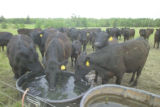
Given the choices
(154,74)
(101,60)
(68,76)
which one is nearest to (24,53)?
(68,76)

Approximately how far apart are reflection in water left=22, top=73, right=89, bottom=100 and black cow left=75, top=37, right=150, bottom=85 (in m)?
0.34

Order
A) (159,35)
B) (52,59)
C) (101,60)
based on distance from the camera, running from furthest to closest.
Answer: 1. (159,35)
2. (101,60)
3. (52,59)

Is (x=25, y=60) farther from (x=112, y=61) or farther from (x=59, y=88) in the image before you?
(x=112, y=61)

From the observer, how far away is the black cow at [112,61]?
12.8 ft

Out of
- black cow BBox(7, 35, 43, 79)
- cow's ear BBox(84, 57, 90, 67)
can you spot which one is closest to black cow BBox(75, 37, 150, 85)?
cow's ear BBox(84, 57, 90, 67)

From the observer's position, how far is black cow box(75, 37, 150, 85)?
12.8 feet

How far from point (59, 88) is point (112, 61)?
1.84m

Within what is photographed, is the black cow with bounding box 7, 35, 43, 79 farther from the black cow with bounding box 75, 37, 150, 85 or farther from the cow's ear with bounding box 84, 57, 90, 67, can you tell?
the cow's ear with bounding box 84, 57, 90, 67

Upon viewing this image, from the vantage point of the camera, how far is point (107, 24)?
58.6 metres

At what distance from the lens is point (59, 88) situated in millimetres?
3949

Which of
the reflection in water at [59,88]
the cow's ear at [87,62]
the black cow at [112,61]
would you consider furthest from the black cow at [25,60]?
the cow's ear at [87,62]

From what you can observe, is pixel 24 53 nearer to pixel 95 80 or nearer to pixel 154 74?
pixel 95 80

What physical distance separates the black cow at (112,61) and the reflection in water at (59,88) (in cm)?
34

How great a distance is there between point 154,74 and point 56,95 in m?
4.90
